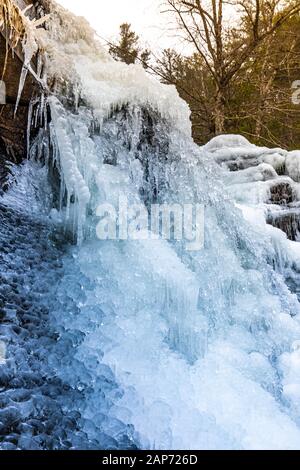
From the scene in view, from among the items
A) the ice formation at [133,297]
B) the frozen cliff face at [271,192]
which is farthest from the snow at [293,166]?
the ice formation at [133,297]

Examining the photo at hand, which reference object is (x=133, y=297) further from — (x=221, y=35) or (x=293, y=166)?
(x=221, y=35)

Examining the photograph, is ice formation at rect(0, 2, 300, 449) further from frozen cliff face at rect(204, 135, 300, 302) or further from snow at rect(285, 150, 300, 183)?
snow at rect(285, 150, 300, 183)

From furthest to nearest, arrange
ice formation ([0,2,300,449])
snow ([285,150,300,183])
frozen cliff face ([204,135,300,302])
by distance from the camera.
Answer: snow ([285,150,300,183]) < frozen cliff face ([204,135,300,302]) < ice formation ([0,2,300,449])

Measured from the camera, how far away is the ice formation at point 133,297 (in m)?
1.59

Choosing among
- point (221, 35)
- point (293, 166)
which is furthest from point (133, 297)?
point (221, 35)

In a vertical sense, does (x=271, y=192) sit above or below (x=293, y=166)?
below

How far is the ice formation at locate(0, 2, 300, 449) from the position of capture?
1586mm

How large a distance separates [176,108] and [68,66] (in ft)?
3.06

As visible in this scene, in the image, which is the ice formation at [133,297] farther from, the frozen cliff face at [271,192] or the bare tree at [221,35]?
the bare tree at [221,35]

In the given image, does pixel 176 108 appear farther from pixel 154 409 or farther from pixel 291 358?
pixel 154 409

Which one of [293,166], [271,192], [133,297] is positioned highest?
[293,166]

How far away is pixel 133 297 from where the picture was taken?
2.30m

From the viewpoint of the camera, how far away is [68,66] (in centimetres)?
290

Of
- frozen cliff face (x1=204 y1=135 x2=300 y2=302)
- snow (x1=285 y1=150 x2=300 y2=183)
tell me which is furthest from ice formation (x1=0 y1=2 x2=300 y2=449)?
snow (x1=285 y1=150 x2=300 y2=183)
